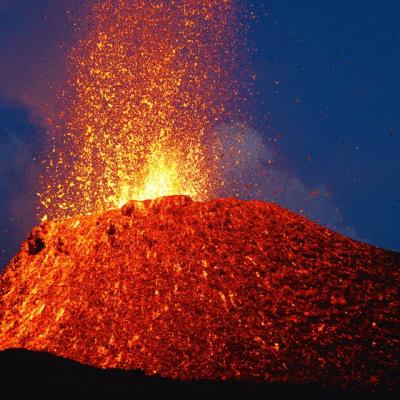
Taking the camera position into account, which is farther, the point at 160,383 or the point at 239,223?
the point at 239,223

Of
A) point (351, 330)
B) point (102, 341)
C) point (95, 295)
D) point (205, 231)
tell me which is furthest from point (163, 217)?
point (351, 330)

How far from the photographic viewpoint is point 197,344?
812cm

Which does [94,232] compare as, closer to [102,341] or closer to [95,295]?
[95,295]

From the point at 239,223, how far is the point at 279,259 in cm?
157

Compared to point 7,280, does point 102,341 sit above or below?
below

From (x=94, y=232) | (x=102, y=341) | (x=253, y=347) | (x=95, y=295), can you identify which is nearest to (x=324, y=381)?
(x=253, y=347)

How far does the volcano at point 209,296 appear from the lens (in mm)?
7750

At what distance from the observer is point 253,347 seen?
796 cm

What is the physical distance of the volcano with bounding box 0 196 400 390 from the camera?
7.75 meters

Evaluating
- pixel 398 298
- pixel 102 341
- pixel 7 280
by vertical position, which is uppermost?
pixel 398 298

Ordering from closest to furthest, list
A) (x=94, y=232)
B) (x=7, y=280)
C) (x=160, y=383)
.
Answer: (x=160, y=383) < (x=94, y=232) < (x=7, y=280)

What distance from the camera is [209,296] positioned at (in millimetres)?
9180

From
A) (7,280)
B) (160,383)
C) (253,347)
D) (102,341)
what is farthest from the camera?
(7,280)

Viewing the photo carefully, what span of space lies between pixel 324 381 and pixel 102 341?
4247 mm
